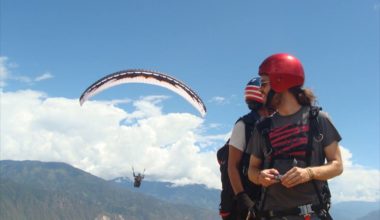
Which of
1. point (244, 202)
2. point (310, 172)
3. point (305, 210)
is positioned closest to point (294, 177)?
Answer: point (310, 172)

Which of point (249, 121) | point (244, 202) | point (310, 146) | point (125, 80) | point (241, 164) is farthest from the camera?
point (125, 80)

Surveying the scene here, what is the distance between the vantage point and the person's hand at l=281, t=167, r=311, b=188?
4.75 meters

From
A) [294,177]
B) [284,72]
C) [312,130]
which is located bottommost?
[294,177]

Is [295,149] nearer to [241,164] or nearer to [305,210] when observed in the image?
[305,210]

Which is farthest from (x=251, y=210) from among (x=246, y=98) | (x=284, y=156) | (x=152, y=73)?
(x=152, y=73)

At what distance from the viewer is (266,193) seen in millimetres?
5316

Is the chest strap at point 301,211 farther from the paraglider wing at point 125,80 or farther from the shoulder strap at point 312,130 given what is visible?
the paraglider wing at point 125,80

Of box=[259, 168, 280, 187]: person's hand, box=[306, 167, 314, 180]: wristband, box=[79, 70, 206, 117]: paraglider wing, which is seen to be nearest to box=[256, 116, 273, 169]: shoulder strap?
box=[259, 168, 280, 187]: person's hand

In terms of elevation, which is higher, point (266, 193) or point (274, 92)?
point (274, 92)

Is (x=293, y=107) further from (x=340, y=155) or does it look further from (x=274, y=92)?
(x=340, y=155)

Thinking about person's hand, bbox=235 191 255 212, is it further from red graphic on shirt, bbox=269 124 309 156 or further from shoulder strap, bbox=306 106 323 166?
shoulder strap, bbox=306 106 323 166

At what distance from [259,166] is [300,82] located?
1.18 meters

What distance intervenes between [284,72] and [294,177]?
1.31 m

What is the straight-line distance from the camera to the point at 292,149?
203 inches
